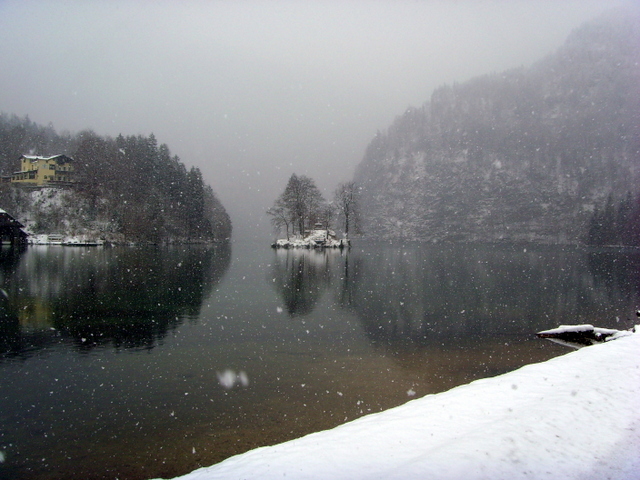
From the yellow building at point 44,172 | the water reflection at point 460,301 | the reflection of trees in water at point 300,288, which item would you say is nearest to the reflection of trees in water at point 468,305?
the water reflection at point 460,301

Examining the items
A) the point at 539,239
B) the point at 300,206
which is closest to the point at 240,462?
the point at 300,206

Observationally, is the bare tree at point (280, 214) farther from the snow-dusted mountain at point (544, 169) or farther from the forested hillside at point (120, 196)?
the snow-dusted mountain at point (544, 169)

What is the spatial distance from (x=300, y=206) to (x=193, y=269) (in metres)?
41.9

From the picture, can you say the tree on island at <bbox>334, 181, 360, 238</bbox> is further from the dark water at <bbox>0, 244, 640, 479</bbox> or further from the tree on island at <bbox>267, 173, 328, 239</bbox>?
the dark water at <bbox>0, 244, 640, 479</bbox>

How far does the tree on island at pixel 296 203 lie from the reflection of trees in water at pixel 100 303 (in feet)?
147

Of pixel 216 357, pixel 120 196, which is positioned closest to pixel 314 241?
pixel 120 196

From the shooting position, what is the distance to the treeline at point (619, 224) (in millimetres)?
81938

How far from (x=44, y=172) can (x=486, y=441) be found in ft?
303

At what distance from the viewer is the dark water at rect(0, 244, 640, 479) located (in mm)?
6008

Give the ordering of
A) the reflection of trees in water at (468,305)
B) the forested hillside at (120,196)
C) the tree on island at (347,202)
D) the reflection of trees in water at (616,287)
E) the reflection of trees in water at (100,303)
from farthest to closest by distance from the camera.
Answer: the tree on island at (347,202) → the forested hillside at (120,196) → the reflection of trees in water at (616,287) → the reflection of trees in water at (468,305) → the reflection of trees in water at (100,303)

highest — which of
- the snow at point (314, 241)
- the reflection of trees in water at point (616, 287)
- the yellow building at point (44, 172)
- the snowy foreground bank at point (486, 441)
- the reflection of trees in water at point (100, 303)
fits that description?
the yellow building at point (44, 172)

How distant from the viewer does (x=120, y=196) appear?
67062mm

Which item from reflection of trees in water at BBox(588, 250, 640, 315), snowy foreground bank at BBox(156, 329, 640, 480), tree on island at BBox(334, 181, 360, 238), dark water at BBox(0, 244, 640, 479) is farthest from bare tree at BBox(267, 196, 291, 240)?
snowy foreground bank at BBox(156, 329, 640, 480)

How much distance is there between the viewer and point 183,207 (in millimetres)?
Answer: 74312
